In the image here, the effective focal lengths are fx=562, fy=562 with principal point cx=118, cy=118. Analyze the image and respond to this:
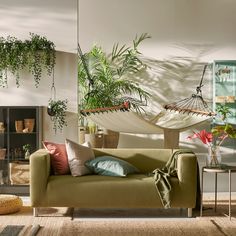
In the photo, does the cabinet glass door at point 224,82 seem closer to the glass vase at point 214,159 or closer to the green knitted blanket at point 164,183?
the glass vase at point 214,159

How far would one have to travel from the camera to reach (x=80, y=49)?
7.53m

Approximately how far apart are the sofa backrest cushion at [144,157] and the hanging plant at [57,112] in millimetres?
958

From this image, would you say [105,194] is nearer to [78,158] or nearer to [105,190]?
[105,190]

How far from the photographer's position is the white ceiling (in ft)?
22.1

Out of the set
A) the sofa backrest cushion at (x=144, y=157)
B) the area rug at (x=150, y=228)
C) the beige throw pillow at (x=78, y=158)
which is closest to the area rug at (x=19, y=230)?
the area rug at (x=150, y=228)

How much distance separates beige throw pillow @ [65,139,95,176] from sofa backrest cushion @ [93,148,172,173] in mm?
273

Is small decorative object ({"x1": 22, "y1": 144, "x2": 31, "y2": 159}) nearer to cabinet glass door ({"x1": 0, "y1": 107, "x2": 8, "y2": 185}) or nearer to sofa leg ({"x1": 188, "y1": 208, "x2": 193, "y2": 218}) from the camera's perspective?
cabinet glass door ({"x1": 0, "y1": 107, "x2": 8, "y2": 185})

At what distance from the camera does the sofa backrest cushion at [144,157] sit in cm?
590

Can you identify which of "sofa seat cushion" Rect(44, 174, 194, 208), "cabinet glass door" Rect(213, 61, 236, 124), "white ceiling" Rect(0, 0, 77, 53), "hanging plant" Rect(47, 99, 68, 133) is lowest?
"sofa seat cushion" Rect(44, 174, 194, 208)

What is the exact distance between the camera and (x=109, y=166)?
552cm

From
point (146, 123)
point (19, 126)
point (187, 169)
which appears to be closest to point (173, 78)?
point (146, 123)

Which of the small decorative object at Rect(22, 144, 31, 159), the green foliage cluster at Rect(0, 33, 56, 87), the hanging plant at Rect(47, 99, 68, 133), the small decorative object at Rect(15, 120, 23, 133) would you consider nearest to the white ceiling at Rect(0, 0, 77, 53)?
the green foliage cluster at Rect(0, 33, 56, 87)

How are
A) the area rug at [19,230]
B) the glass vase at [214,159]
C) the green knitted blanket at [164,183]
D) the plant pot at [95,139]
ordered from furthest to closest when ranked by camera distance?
1. the plant pot at [95,139]
2. the glass vase at [214,159]
3. the green knitted blanket at [164,183]
4. the area rug at [19,230]

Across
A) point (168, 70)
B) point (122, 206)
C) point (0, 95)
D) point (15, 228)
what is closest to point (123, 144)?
point (168, 70)
